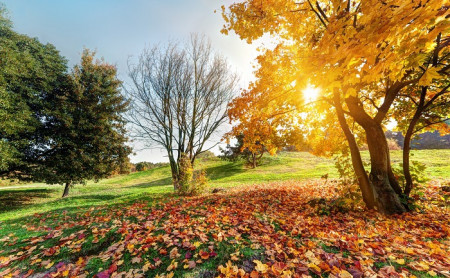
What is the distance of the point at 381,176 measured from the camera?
18.7 feet

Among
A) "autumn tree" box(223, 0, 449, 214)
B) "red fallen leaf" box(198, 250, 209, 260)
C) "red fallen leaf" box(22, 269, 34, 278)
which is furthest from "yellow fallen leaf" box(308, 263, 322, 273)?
"red fallen leaf" box(22, 269, 34, 278)

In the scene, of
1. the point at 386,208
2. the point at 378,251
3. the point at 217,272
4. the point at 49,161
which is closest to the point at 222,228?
the point at 217,272

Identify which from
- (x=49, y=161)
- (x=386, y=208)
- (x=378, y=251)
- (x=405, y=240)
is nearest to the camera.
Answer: (x=378, y=251)

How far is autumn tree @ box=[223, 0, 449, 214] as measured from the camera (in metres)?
2.36

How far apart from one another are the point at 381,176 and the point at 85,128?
17580 millimetres

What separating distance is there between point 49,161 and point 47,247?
12525mm

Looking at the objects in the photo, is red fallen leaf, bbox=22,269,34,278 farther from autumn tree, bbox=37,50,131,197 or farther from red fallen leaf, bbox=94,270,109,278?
autumn tree, bbox=37,50,131,197

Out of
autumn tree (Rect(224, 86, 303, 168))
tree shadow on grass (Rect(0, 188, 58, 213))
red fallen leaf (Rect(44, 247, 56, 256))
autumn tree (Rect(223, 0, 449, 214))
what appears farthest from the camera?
tree shadow on grass (Rect(0, 188, 58, 213))

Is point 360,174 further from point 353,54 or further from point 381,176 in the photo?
point 353,54

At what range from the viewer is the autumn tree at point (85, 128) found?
13180 mm

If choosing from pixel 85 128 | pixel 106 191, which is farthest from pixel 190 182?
pixel 106 191

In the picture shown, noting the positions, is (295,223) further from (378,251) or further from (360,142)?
(360,142)

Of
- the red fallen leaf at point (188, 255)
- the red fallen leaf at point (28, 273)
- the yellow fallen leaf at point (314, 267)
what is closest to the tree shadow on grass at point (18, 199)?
the red fallen leaf at point (28, 273)

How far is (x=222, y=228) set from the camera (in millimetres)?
4527
